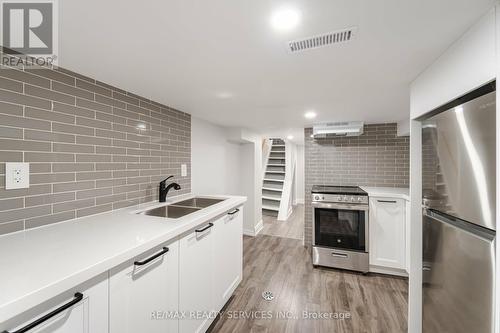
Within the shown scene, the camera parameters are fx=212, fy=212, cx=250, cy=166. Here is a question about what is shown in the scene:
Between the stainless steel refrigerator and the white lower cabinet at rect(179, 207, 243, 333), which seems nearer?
the stainless steel refrigerator

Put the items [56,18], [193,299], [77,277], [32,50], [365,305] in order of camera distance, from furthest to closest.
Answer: [365,305] < [193,299] < [32,50] < [56,18] < [77,277]

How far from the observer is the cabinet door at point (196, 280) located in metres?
1.33

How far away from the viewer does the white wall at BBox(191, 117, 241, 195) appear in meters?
2.70

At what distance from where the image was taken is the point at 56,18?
2.84ft

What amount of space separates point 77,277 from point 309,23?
1.31 m

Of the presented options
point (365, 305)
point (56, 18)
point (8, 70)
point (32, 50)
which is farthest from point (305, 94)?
point (365, 305)

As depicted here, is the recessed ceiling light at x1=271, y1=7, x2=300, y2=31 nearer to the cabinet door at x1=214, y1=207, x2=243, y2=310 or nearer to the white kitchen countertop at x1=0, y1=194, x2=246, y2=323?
the white kitchen countertop at x1=0, y1=194, x2=246, y2=323

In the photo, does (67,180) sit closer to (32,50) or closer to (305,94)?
(32,50)

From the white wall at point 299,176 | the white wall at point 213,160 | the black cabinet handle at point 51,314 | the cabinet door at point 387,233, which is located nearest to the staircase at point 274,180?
the white wall at point 299,176

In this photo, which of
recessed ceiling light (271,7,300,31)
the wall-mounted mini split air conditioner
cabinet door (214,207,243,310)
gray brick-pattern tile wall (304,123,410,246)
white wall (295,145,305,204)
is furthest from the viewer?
white wall (295,145,305,204)

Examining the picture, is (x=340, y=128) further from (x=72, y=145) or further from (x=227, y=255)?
(x=72, y=145)

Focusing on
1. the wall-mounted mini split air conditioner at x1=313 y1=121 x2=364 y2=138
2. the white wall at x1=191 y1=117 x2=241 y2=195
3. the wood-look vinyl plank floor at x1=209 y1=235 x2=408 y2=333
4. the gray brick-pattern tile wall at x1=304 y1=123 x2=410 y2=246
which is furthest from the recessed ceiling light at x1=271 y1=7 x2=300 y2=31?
the gray brick-pattern tile wall at x1=304 y1=123 x2=410 y2=246

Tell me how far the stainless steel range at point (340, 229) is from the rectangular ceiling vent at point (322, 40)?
2.05 metres

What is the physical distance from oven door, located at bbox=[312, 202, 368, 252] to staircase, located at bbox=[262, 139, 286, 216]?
8.57 ft
